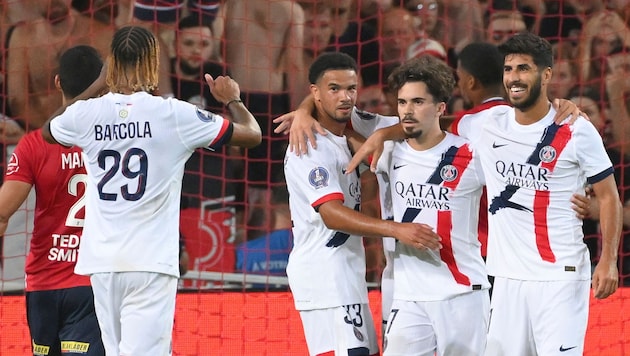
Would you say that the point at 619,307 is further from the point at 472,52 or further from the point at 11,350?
the point at 11,350

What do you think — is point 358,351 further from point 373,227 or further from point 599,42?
point 599,42

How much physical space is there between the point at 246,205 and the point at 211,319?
4.81 ft

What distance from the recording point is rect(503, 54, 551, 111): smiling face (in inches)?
201

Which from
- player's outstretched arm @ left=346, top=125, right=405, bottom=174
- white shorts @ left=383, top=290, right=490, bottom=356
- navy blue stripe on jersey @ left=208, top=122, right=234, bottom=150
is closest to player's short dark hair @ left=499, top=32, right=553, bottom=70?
player's outstretched arm @ left=346, top=125, right=405, bottom=174

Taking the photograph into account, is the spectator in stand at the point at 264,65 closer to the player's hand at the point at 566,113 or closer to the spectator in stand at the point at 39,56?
the spectator in stand at the point at 39,56

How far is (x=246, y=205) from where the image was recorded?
28.0ft

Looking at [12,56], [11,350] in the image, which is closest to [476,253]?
[11,350]

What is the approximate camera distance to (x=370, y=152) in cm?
492

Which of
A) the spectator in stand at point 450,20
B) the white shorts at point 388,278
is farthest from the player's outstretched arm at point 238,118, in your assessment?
the spectator in stand at point 450,20

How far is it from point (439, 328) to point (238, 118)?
1270 mm


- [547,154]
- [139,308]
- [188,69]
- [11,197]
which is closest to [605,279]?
[547,154]

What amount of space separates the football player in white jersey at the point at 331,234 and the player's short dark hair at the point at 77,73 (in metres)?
1.10

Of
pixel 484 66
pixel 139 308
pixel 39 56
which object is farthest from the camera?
pixel 39 56

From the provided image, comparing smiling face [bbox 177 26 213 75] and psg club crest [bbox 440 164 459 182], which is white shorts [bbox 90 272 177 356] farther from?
smiling face [bbox 177 26 213 75]
